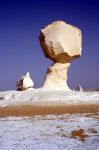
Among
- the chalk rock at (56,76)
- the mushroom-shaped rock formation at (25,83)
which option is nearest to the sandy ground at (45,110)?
the chalk rock at (56,76)

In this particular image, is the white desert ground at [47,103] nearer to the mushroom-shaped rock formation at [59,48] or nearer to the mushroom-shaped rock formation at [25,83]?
the mushroom-shaped rock formation at [59,48]

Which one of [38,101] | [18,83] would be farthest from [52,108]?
[18,83]

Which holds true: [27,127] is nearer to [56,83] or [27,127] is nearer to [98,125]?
[98,125]

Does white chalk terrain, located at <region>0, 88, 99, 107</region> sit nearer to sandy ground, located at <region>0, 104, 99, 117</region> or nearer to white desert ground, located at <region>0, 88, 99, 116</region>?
white desert ground, located at <region>0, 88, 99, 116</region>

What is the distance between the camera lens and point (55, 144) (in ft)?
30.9

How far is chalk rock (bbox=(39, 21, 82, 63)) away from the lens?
27.4 metres

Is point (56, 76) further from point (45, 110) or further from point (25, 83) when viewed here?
point (45, 110)

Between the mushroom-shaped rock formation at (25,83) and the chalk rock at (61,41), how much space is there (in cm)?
402

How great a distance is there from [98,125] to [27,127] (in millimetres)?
2836

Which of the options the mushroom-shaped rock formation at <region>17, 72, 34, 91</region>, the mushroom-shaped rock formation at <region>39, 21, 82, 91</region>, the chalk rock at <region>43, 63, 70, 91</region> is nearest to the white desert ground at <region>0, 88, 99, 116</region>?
the chalk rock at <region>43, 63, 70, 91</region>

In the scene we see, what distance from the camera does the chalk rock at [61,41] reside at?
89.9 ft

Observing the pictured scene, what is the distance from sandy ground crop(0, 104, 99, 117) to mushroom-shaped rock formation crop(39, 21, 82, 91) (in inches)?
286

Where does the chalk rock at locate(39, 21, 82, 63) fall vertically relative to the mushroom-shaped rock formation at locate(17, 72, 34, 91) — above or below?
above

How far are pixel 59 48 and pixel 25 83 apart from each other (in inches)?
227
